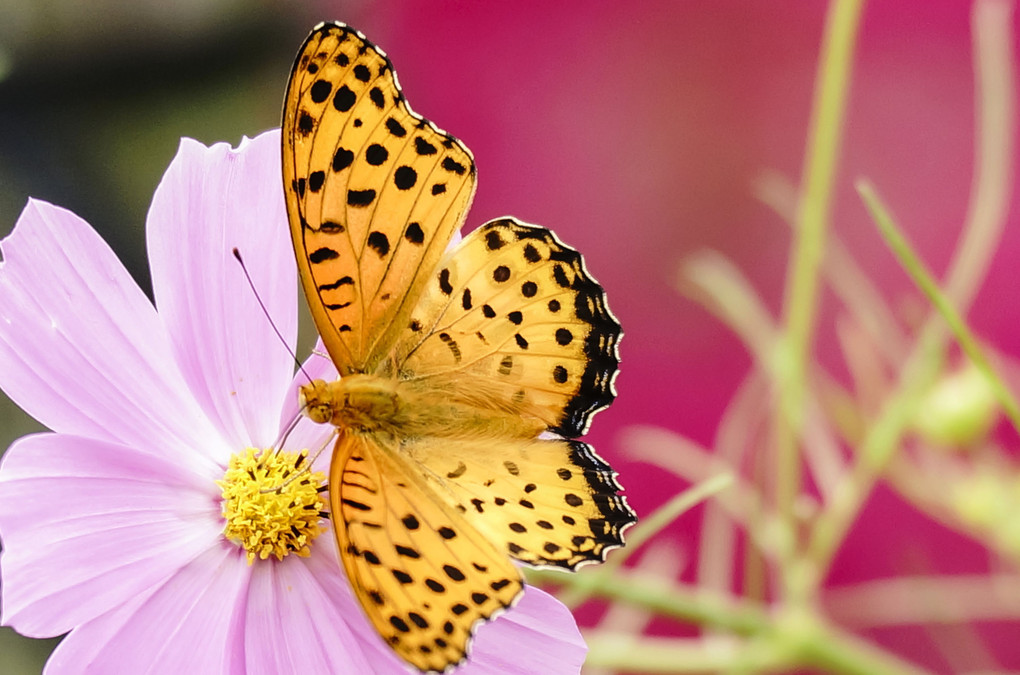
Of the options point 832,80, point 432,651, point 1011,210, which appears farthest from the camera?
point 1011,210

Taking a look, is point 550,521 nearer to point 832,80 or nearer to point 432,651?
point 432,651

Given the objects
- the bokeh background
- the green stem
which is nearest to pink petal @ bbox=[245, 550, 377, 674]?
the green stem

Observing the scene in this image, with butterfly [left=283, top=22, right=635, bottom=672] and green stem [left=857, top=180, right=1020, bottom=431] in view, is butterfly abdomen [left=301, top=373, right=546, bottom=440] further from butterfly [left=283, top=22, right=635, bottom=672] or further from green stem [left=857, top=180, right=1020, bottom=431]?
green stem [left=857, top=180, right=1020, bottom=431]

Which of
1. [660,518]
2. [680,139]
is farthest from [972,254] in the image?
[680,139]

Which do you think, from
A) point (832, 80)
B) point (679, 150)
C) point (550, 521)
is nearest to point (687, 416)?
point (679, 150)

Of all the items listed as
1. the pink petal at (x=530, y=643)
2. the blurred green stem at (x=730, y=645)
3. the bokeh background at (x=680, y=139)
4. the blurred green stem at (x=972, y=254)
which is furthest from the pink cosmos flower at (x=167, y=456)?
the bokeh background at (x=680, y=139)

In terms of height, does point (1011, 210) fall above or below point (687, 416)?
above

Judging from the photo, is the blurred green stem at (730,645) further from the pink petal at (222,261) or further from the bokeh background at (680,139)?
the bokeh background at (680,139)

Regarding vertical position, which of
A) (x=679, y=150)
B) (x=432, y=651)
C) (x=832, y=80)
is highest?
(x=679, y=150)

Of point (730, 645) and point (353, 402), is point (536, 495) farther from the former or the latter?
point (730, 645)
